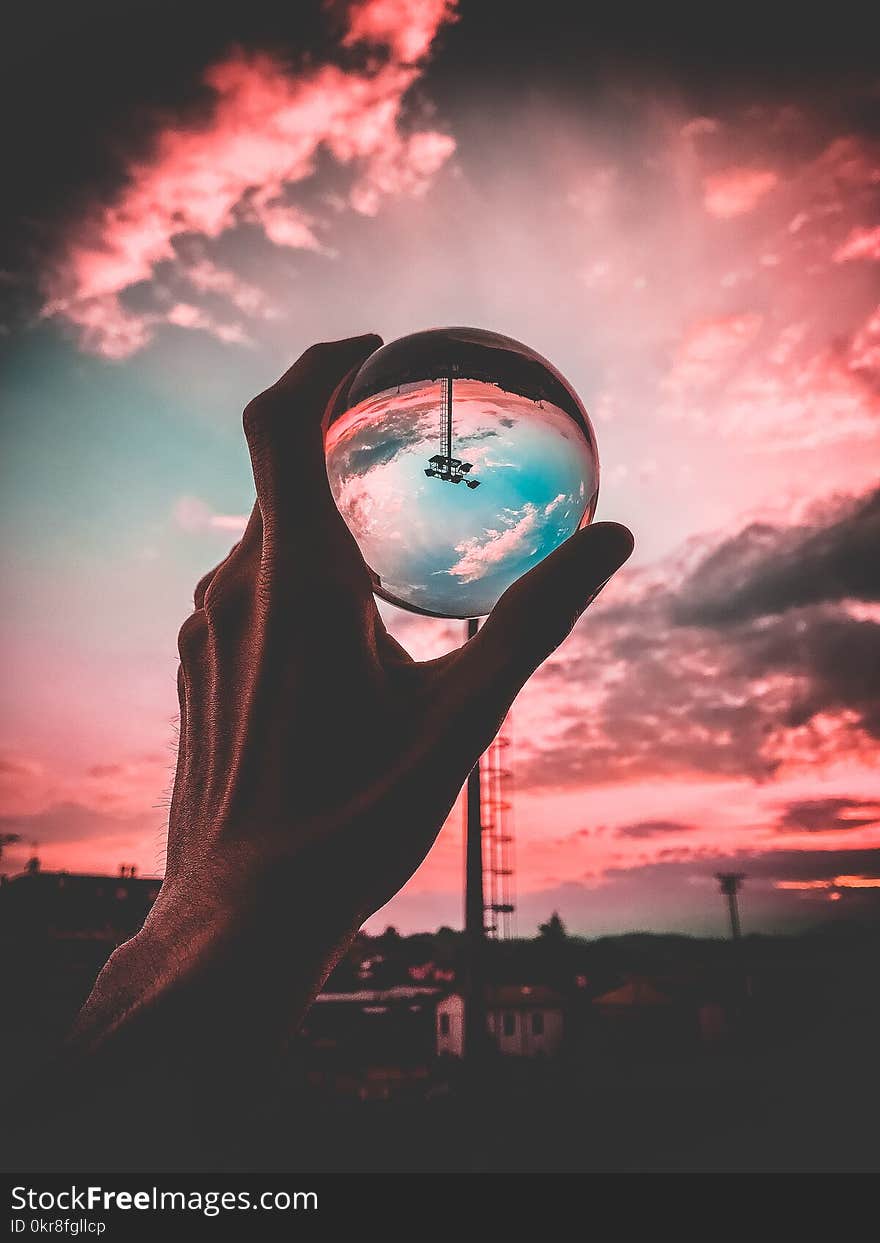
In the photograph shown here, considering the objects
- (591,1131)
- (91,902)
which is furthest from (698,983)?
(91,902)

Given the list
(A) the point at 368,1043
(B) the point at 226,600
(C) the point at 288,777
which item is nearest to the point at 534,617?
(C) the point at 288,777

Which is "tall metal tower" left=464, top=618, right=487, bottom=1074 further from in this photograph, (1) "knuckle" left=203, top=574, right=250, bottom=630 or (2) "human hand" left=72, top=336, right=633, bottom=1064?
(2) "human hand" left=72, top=336, right=633, bottom=1064

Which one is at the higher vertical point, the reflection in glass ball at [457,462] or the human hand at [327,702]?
the reflection in glass ball at [457,462]

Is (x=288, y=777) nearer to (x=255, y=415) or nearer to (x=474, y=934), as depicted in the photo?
(x=255, y=415)

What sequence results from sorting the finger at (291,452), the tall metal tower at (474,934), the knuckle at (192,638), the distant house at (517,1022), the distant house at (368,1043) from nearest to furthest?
the finger at (291,452)
the knuckle at (192,638)
the tall metal tower at (474,934)
the distant house at (368,1043)
the distant house at (517,1022)

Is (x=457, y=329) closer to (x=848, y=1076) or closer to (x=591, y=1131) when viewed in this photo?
(x=591, y=1131)

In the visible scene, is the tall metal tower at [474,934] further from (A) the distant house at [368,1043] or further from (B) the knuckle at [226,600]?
(B) the knuckle at [226,600]

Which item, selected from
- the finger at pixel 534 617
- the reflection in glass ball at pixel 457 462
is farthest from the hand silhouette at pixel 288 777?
the reflection in glass ball at pixel 457 462
